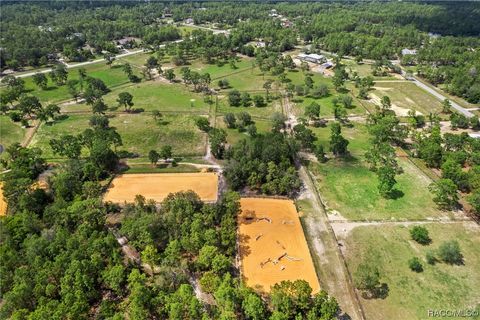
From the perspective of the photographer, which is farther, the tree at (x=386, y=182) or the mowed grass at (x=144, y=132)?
the mowed grass at (x=144, y=132)

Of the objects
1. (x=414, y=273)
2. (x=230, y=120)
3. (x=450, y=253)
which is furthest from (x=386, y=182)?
(x=230, y=120)

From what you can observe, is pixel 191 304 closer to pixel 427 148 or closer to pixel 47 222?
pixel 47 222

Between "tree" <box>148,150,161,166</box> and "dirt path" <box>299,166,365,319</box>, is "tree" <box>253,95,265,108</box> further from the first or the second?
"dirt path" <box>299,166,365,319</box>

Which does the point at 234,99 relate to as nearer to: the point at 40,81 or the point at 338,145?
the point at 338,145

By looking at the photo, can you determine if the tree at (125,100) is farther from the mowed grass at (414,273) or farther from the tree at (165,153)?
the mowed grass at (414,273)

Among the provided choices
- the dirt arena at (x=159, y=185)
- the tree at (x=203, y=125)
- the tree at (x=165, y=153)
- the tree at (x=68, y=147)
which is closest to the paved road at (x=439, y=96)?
the tree at (x=203, y=125)

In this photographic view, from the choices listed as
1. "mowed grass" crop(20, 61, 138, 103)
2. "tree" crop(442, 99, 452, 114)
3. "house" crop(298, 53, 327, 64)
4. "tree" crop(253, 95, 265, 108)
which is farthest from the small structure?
"mowed grass" crop(20, 61, 138, 103)
